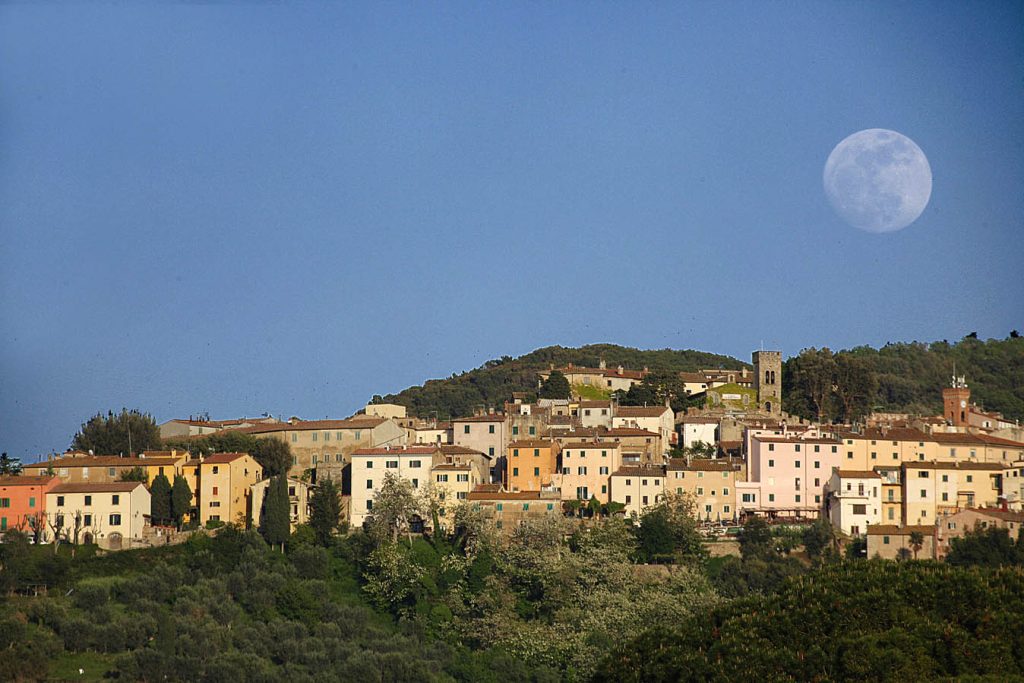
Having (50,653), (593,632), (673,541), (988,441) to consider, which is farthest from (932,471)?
(50,653)

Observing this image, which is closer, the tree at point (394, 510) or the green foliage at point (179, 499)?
the tree at point (394, 510)

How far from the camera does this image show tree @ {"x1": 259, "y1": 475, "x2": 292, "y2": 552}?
5331cm

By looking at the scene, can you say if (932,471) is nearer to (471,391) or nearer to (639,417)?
(639,417)

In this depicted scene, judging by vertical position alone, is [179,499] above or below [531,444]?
below

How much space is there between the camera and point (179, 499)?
177 feet

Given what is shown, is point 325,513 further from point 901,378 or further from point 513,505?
point 901,378

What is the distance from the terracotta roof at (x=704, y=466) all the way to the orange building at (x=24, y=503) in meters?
20.9

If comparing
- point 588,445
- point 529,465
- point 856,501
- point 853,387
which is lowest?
point 856,501

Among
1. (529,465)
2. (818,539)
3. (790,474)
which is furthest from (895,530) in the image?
(529,465)

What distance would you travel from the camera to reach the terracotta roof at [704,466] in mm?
56062

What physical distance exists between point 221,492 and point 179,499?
1.62m

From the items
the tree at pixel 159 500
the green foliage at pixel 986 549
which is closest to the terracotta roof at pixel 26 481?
the tree at pixel 159 500

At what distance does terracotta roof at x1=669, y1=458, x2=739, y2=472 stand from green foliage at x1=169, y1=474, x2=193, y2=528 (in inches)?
644

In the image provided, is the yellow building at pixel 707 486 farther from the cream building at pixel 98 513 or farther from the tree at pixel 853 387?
the cream building at pixel 98 513
